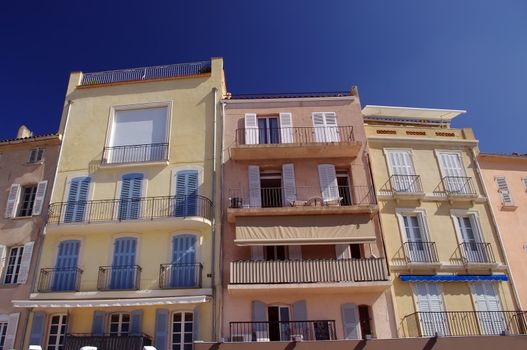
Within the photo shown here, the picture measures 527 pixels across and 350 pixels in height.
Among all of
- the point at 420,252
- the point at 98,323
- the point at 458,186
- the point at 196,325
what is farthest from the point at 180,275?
the point at 458,186

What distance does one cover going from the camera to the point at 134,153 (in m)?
20.9

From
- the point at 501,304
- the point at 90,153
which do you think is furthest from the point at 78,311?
the point at 501,304

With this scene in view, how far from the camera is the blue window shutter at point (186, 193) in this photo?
61.9ft

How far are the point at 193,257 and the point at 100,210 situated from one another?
4.99 m

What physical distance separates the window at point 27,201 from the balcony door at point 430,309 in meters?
17.9

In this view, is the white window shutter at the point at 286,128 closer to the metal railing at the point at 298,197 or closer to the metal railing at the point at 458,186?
the metal railing at the point at 298,197

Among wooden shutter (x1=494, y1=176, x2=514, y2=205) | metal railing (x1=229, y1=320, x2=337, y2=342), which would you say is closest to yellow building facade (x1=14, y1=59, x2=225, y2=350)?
metal railing (x1=229, y1=320, x2=337, y2=342)

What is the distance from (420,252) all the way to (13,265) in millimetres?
17887

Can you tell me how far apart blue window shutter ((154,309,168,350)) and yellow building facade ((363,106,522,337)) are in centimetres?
917

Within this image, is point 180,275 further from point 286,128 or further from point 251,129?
point 286,128

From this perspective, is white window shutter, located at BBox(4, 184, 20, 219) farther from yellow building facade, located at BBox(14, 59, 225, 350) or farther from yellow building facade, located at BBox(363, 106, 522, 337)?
yellow building facade, located at BBox(363, 106, 522, 337)

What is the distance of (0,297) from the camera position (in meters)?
18.2

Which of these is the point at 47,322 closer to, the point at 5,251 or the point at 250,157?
the point at 5,251

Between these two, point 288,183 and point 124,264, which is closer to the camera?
point 124,264
